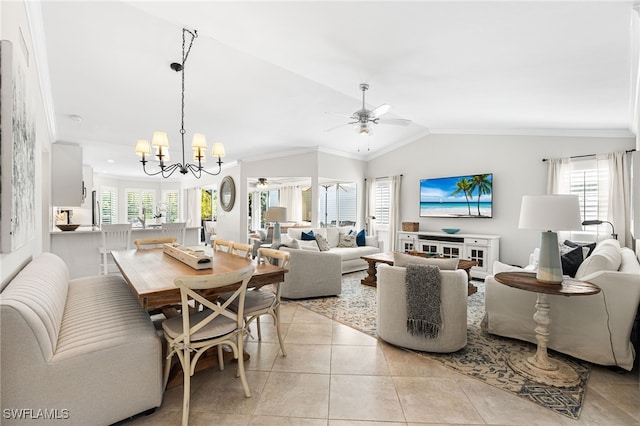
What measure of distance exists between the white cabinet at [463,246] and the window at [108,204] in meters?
10.1

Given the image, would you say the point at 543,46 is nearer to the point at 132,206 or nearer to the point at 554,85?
the point at 554,85

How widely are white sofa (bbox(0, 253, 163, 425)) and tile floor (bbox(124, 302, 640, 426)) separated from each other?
0.26m

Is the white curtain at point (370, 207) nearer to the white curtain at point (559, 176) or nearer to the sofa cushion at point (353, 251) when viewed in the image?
the sofa cushion at point (353, 251)

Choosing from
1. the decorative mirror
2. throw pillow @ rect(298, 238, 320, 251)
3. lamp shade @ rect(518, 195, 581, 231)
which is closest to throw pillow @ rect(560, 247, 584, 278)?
lamp shade @ rect(518, 195, 581, 231)

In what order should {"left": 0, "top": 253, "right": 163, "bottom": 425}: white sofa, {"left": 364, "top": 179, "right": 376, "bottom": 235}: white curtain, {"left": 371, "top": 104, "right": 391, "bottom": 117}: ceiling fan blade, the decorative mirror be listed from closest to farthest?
1. {"left": 0, "top": 253, "right": 163, "bottom": 425}: white sofa
2. {"left": 371, "top": 104, "right": 391, "bottom": 117}: ceiling fan blade
3. {"left": 364, "top": 179, "right": 376, "bottom": 235}: white curtain
4. the decorative mirror

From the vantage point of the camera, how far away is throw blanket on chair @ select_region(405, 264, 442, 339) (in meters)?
2.62

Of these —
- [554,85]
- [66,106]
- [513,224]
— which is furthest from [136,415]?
[513,224]

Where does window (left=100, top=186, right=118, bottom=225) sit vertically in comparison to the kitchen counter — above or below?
above

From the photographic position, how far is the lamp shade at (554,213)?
225 centimetres

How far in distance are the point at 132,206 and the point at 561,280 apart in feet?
40.7

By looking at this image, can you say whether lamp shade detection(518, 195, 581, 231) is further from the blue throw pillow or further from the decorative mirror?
the decorative mirror

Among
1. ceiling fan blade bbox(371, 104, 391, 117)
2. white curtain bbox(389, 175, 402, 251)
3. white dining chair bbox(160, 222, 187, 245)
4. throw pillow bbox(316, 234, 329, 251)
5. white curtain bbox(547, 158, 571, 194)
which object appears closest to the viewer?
ceiling fan blade bbox(371, 104, 391, 117)

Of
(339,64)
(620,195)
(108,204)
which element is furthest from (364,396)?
(108,204)

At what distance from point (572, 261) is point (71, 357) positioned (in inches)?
171
